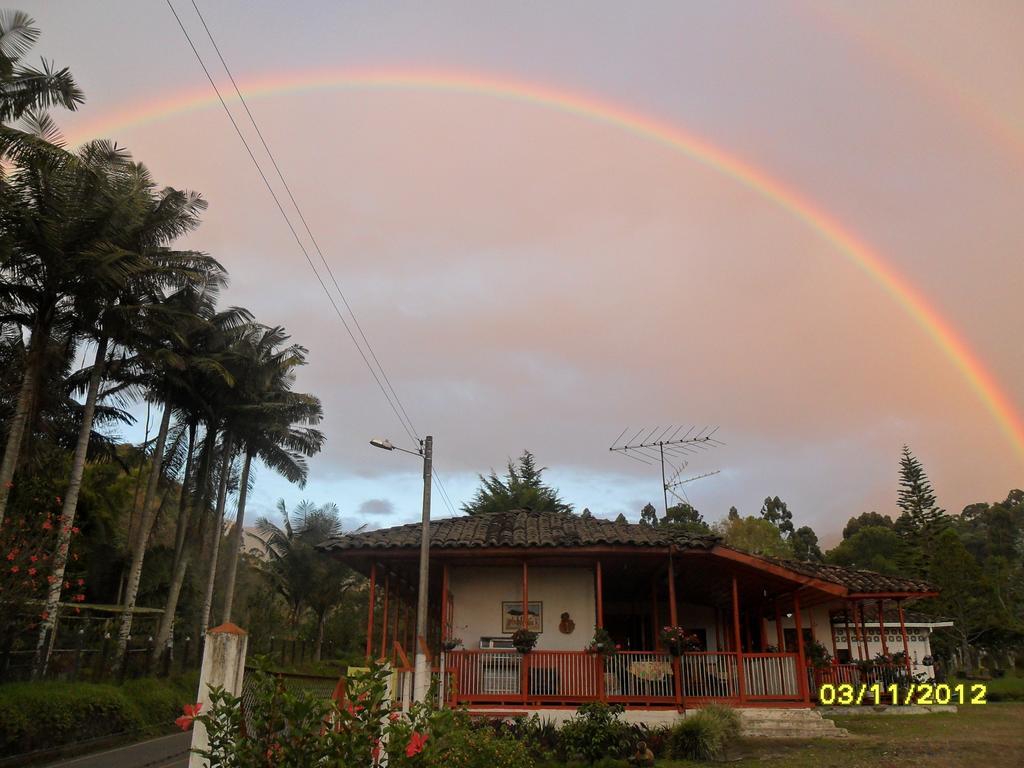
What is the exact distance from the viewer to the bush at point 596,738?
1238 centimetres

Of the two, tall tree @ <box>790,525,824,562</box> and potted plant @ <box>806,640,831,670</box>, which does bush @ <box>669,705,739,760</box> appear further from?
tall tree @ <box>790,525,824,562</box>

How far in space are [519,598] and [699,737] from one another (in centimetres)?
604

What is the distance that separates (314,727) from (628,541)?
12.2 meters

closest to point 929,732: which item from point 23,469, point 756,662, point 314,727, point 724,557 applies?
point 756,662

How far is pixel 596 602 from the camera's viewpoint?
16766mm

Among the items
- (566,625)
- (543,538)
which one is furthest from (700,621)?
(543,538)

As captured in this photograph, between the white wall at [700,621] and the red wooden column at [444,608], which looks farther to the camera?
the white wall at [700,621]

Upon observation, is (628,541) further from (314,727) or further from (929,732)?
(314,727)

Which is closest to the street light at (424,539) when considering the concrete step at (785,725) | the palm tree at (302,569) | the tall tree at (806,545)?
the concrete step at (785,725)

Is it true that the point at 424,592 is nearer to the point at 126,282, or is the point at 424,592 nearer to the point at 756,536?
the point at 126,282

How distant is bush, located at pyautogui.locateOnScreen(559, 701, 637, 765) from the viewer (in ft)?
40.6

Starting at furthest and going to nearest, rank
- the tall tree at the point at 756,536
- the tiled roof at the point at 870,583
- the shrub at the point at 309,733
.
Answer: the tall tree at the point at 756,536, the tiled roof at the point at 870,583, the shrub at the point at 309,733

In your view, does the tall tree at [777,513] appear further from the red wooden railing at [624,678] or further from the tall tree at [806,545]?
the red wooden railing at [624,678]

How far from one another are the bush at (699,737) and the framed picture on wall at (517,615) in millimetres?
4812
